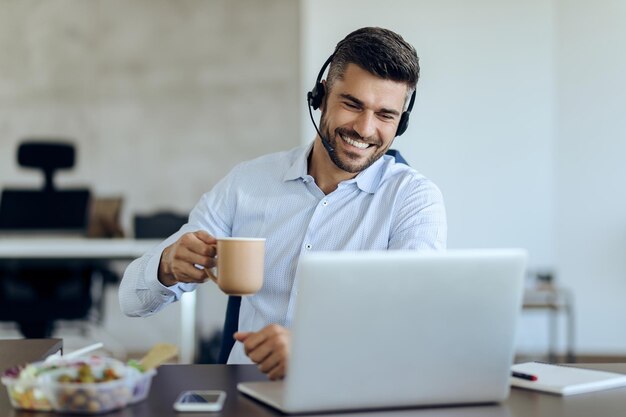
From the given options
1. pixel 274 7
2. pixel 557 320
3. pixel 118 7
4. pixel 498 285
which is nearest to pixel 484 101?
pixel 557 320

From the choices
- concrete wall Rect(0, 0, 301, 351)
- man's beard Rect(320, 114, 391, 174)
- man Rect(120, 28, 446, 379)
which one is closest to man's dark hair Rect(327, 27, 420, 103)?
man Rect(120, 28, 446, 379)

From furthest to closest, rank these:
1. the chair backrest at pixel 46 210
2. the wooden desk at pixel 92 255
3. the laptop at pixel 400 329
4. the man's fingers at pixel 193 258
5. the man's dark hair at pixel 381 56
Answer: the chair backrest at pixel 46 210, the wooden desk at pixel 92 255, the man's dark hair at pixel 381 56, the man's fingers at pixel 193 258, the laptop at pixel 400 329

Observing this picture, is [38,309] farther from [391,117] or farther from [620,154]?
[620,154]

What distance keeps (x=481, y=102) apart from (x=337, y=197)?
3.82 m

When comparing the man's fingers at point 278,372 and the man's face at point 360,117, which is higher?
the man's face at point 360,117

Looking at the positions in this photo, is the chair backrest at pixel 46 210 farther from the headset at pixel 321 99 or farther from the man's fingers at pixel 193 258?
the man's fingers at pixel 193 258

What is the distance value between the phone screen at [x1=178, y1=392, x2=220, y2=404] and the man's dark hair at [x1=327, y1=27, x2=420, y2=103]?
92cm

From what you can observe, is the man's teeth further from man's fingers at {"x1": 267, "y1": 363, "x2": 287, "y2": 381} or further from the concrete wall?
the concrete wall

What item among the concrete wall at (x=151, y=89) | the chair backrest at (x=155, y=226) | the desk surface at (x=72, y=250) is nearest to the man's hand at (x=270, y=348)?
the desk surface at (x=72, y=250)

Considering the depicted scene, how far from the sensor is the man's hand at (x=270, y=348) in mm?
1249

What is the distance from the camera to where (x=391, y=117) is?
6.38 ft

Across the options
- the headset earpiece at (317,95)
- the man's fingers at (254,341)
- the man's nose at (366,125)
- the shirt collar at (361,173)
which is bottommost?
the man's fingers at (254,341)

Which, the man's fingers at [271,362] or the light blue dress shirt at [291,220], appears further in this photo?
the light blue dress shirt at [291,220]

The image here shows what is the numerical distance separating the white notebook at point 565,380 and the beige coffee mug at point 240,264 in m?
0.44
